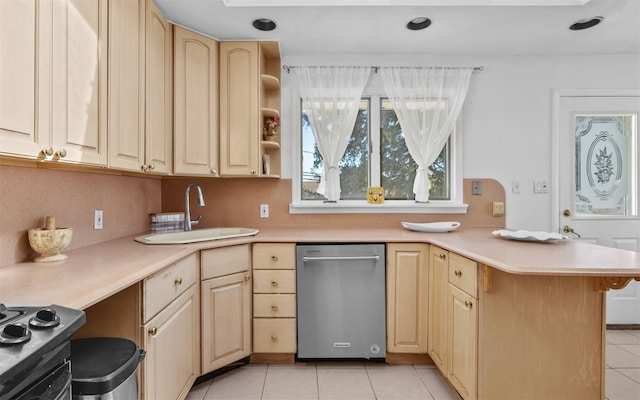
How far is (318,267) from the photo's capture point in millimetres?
2139

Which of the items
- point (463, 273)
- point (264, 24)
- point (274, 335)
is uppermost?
point (264, 24)

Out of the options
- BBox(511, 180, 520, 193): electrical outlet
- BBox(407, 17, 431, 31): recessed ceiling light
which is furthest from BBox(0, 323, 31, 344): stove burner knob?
BBox(511, 180, 520, 193): electrical outlet

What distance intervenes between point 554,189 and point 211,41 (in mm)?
3075

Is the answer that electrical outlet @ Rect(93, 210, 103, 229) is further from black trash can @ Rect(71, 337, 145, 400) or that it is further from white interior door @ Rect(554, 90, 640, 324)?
white interior door @ Rect(554, 90, 640, 324)

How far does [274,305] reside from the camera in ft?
6.98

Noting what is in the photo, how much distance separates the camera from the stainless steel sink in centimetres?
195

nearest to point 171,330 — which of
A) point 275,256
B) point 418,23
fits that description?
point 275,256

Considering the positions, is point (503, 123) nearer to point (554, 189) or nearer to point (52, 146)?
point (554, 189)

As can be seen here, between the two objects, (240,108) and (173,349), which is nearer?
(173,349)

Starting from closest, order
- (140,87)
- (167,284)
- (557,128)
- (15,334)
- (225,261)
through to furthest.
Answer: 1. (15,334)
2. (167,284)
3. (140,87)
4. (225,261)
5. (557,128)

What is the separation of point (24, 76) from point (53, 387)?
38.8 inches

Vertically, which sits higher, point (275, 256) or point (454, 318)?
point (275, 256)

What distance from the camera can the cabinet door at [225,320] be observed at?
190 cm

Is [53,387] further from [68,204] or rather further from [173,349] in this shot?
[68,204]
